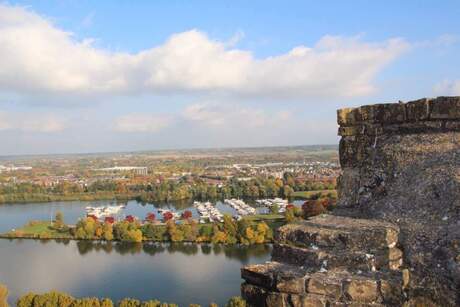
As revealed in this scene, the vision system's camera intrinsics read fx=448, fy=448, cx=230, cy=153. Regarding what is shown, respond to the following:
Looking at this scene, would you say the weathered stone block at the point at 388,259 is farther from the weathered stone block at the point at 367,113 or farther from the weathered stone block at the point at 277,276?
the weathered stone block at the point at 367,113

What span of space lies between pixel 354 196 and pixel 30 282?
21079 mm

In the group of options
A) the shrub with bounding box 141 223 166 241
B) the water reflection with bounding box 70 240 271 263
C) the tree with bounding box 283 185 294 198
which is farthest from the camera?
the tree with bounding box 283 185 294 198

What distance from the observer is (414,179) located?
8.67 feet

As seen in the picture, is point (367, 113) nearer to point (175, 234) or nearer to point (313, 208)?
point (175, 234)

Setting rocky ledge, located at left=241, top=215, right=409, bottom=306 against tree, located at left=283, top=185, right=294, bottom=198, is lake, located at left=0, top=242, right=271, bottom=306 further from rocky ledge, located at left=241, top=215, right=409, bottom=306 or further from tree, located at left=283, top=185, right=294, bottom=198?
tree, located at left=283, top=185, right=294, bottom=198

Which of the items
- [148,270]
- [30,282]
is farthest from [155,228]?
[30,282]

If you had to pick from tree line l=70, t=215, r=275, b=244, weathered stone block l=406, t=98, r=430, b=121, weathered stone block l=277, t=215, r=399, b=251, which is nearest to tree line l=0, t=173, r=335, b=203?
tree line l=70, t=215, r=275, b=244

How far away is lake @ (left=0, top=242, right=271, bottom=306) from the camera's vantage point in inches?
723

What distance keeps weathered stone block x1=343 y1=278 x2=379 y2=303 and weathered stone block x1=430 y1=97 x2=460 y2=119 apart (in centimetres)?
130

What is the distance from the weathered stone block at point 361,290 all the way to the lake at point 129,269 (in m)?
Result: 14.8

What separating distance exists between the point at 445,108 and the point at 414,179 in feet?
1.79

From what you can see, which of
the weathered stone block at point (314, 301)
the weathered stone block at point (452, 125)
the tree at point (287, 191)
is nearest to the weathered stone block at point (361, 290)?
the weathered stone block at point (314, 301)

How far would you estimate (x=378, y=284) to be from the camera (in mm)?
2105

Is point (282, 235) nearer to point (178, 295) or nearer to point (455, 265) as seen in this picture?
point (455, 265)
